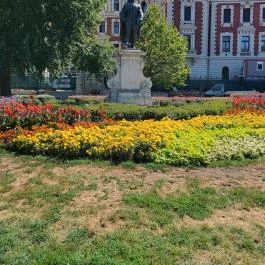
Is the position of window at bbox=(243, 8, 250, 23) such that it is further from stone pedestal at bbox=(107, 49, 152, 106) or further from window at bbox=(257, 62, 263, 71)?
stone pedestal at bbox=(107, 49, 152, 106)

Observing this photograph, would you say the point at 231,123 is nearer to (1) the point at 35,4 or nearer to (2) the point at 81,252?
(2) the point at 81,252

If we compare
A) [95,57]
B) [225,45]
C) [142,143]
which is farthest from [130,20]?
[225,45]

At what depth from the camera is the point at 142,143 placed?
8953 mm

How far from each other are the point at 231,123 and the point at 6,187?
22.0 feet

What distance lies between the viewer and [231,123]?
12578 mm

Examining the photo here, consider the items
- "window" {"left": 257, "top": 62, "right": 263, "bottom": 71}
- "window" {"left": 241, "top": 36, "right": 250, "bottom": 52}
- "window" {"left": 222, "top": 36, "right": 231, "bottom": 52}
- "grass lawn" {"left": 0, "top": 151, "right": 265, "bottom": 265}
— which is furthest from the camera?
"window" {"left": 222, "top": 36, "right": 231, "bottom": 52}

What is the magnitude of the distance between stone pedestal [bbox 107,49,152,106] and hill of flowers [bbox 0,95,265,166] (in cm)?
827

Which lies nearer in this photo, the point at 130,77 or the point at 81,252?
the point at 81,252

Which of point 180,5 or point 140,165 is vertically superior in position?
point 180,5

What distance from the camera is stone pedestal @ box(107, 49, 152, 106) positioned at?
19422 mm

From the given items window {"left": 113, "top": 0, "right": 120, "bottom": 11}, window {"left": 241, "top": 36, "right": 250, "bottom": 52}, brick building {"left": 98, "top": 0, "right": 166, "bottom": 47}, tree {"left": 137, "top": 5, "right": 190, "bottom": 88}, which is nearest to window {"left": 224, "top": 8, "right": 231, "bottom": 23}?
window {"left": 241, "top": 36, "right": 250, "bottom": 52}

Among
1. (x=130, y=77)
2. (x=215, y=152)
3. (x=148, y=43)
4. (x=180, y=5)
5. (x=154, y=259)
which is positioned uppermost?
(x=180, y=5)

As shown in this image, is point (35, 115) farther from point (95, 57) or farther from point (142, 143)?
point (95, 57)

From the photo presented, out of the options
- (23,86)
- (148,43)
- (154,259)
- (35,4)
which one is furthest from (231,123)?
(23,86)
